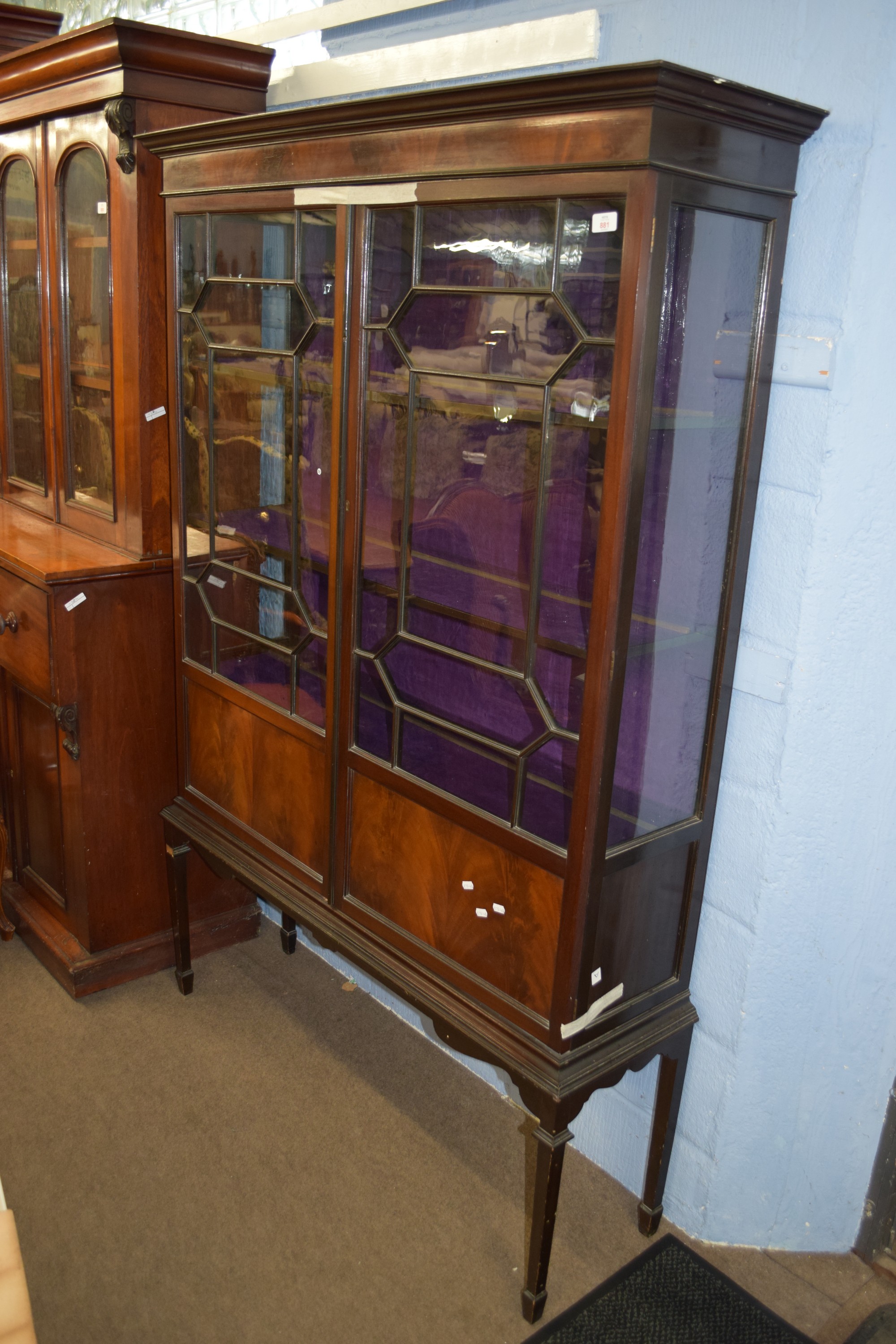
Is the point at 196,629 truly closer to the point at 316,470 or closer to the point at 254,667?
the point at 254,667

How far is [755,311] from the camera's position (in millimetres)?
1549

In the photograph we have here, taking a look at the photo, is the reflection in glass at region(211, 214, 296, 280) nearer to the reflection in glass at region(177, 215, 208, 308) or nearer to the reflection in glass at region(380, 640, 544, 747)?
the reflection in glass at region(177, 215, 208, 308)

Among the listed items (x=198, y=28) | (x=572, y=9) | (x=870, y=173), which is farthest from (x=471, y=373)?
(x=198, y=28)

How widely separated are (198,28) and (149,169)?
90 cm

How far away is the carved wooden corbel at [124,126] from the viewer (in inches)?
86.1

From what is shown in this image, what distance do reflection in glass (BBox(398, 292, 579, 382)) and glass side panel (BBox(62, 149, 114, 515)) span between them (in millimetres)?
1085

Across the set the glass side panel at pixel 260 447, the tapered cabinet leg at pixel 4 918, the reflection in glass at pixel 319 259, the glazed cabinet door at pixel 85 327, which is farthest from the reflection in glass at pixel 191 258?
the tapered cabinet leg at pixel 4 918

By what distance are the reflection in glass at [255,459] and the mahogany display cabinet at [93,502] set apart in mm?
270

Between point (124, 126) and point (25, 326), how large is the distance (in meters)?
0.78

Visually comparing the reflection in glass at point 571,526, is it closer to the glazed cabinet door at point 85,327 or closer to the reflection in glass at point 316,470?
the reflection in glass at point 316,470

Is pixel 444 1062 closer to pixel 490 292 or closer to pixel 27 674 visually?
pixel 27 674

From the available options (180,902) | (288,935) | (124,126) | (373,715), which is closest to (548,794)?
(373,715)

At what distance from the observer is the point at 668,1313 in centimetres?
185

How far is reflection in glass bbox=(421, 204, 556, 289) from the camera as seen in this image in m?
1.47
